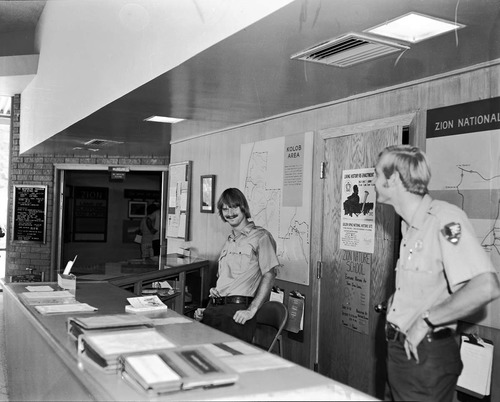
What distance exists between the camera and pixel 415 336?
6.37 feet

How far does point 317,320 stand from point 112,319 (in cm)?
212

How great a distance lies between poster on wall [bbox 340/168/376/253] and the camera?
374 cm

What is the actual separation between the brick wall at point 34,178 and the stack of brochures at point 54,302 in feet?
17.7

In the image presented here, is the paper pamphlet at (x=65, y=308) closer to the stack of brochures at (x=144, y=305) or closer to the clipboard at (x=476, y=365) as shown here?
the stack of brochures at (x=144, y=305)

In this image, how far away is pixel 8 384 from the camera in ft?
13.2

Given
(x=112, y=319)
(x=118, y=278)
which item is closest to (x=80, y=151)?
(x=118, y=278)

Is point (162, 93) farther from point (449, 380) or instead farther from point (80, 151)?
point (80, 151)

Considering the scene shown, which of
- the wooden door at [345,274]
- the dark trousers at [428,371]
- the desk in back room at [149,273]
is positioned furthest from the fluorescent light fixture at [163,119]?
the dark trousers at [428,371]

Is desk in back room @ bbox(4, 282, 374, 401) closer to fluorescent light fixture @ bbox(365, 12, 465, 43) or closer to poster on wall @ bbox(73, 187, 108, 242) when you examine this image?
fluorescent light fixture @ bbox(365, 12, 465, 43)

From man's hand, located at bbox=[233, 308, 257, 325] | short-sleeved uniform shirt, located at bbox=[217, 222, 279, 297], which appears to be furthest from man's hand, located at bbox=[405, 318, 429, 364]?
short-sleeved uniform shirt, located at bbox=[217, 222, 279, 297]

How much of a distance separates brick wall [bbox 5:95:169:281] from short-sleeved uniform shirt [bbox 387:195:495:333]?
7.04 m

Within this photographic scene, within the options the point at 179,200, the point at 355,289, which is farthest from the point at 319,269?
the point at 179,200

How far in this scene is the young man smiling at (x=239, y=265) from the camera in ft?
11.6

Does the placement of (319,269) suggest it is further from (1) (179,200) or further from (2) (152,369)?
(1) (179,200)
